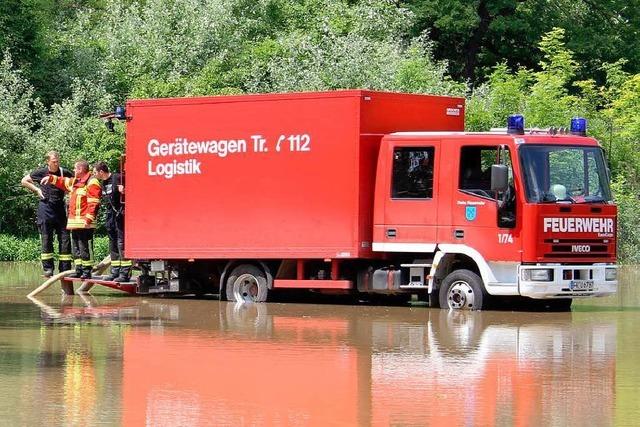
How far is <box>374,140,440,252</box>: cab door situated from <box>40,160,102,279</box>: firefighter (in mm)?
5028

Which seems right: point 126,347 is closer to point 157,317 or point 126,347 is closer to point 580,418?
point 157,317

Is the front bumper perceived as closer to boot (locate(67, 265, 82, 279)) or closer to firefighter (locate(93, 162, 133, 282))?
firefighter (locate(93, 162, 133, 282))

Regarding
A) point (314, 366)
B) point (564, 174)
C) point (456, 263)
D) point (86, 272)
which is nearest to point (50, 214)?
point (86, 272)

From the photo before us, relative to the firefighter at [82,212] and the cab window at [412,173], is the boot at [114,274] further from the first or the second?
the cab window at [412,173]

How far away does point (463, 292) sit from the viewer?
2072cm

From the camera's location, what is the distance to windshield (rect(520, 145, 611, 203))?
2019 centimetres

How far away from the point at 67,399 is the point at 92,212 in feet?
40.8

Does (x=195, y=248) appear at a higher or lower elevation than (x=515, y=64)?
lower

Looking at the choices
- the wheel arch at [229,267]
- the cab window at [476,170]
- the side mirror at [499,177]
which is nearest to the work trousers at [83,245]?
the wheel arch at [229,267]

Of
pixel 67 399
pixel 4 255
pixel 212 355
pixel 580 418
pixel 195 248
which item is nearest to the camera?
pixel 580 418

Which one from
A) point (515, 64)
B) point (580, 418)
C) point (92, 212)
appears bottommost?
point (580, 418)

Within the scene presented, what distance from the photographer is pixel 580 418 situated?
1069 centimetres

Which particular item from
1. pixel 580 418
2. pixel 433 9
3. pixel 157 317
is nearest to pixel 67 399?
pixel 580 418

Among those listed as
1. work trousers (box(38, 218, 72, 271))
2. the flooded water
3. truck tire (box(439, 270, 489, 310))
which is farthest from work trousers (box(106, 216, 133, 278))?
truck tire (box(439, 270, 489, 310))
